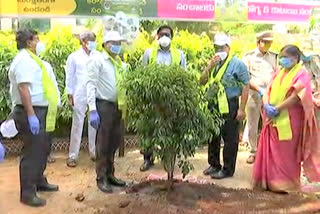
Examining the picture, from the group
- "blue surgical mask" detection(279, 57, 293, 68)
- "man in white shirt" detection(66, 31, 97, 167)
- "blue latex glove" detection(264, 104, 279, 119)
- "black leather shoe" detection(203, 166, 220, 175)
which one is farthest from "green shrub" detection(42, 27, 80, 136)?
"blue surgical mask" detection(279, 57, 293, 68)

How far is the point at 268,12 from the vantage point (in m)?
7.12

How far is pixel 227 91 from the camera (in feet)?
17.6

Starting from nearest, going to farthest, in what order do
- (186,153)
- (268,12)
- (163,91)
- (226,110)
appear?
(163,91), (186,153), (226,110), (268,12)

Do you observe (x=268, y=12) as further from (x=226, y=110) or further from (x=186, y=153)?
(x=186, y=153)

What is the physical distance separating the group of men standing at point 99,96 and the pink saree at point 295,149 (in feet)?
1.49

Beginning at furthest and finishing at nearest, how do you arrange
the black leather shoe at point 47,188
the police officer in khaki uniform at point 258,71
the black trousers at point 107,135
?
the police officer in khaki uniform at point 258,71, the black leather shoe at point 47,188, the black trousers at point 107,135

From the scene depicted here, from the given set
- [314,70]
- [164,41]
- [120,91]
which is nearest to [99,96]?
[120,91]

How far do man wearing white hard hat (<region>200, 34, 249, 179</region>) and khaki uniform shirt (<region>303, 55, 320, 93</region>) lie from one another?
2.45 feet

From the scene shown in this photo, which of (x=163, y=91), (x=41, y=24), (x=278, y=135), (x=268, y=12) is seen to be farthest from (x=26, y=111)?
(x=268, y=12)

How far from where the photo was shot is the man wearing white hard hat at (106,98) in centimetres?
479

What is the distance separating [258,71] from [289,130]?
1.41 metres

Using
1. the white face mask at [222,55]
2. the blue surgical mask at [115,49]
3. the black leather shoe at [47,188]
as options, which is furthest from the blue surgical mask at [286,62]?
the black leather shoe at [47,188]

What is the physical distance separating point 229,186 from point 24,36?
2398mm

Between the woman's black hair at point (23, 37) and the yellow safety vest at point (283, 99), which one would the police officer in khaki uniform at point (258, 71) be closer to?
the yellow safety vest at point (283, 99)
